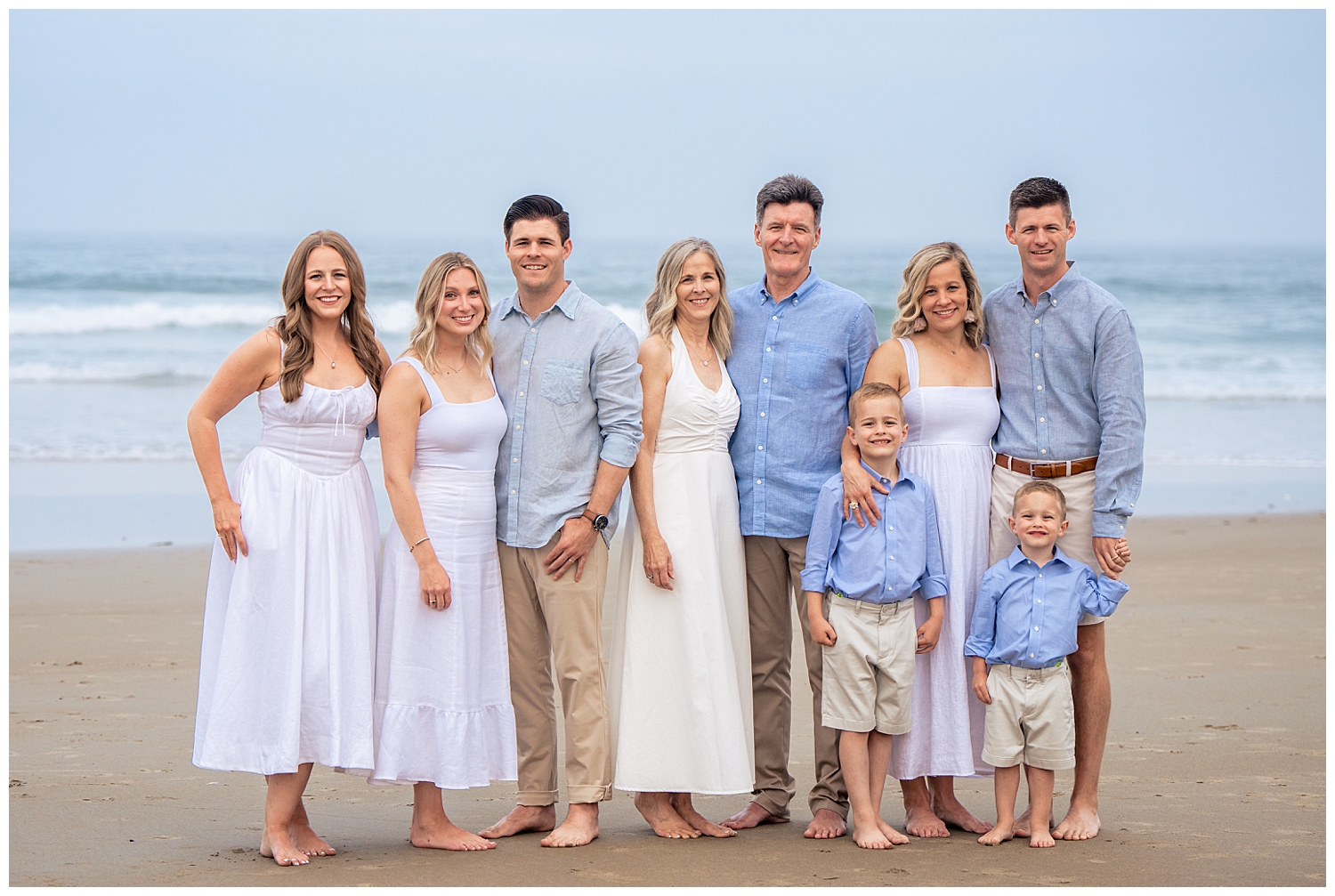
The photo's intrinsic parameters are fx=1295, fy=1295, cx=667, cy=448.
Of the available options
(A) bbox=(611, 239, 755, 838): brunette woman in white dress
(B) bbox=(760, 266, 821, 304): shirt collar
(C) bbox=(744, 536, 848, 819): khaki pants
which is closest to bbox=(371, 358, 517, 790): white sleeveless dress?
(A) bbox=(611, 239, 755, 838): brunette woman in white dress

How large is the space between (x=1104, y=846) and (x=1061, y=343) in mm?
1573

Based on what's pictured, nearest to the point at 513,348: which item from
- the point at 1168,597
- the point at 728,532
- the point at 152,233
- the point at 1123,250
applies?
the point at 728,532

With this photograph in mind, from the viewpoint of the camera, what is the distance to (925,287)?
13.7 feet

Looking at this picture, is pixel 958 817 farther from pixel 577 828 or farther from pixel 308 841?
pixel 308 841

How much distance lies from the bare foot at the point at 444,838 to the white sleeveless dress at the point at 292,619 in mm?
306

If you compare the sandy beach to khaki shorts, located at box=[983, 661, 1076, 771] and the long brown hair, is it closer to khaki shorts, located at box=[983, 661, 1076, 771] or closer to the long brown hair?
khaki shorts, located at box=[983, 661, 1076, 771]

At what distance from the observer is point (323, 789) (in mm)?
4762

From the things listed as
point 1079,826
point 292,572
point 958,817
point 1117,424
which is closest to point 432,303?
point 292,572

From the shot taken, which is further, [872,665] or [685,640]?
[685,640]

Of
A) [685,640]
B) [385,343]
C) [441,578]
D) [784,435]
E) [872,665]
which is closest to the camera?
[441,578]

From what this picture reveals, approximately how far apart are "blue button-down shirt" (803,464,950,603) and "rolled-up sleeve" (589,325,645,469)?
633mm

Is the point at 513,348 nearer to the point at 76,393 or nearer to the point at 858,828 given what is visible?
the point at 858,828

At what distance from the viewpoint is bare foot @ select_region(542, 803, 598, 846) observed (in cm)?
400

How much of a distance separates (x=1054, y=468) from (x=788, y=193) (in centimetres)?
125
